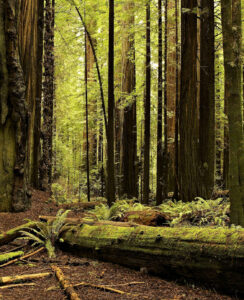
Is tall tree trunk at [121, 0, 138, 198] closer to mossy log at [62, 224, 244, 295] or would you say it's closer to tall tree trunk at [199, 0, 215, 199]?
tall tree trunk at [199, 0, 215, 199]

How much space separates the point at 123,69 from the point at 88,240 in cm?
1098

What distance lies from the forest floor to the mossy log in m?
0.12

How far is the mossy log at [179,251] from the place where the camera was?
3076 millimetres

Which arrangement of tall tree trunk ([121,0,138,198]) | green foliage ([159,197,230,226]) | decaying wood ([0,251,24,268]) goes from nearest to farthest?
decaying wood ([0,251,24,268])
green foliage ([159,197,230,226])
tall tree trunk ([121,0,138,198])

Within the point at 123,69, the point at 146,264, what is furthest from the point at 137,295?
the point at 123,69

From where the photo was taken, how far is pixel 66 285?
3121mm

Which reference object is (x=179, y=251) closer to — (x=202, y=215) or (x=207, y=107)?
(x=202, y=215)

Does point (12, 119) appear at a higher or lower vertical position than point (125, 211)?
higher

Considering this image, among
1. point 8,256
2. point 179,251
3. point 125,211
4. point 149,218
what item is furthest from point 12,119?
point 179,251

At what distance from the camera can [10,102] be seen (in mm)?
7332

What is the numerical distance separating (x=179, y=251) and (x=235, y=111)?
2280 mm

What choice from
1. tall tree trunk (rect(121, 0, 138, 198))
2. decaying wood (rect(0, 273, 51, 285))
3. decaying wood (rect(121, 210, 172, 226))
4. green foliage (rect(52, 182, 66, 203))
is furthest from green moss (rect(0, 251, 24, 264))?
tall tree trunk (rect(121, 0, 138, 198))

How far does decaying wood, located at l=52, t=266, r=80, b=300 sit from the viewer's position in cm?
283

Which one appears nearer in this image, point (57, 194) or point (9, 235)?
point (9, 235)
